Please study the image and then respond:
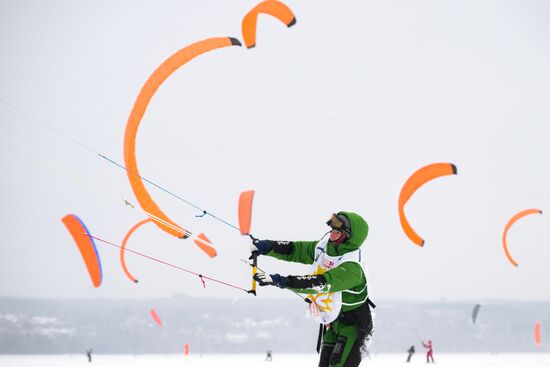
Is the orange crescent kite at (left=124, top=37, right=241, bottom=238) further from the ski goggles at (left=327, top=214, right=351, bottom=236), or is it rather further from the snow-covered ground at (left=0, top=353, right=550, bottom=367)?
the snow-covered ground at (left=0, top=353, right=550, bottom=367)

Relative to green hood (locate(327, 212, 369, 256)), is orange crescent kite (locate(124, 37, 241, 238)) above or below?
above

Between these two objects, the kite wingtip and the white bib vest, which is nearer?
the white bib vest

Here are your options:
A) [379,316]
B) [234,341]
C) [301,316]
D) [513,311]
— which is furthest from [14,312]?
[513,311]

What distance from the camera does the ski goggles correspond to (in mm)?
6758

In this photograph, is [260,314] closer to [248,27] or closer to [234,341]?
[234,341]

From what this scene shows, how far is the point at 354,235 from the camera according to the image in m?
6.80

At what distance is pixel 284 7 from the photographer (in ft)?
59.4

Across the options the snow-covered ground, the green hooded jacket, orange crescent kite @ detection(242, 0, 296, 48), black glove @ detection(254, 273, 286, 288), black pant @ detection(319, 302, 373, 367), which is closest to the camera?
black glove @ detection(254, 273, 286, 288)

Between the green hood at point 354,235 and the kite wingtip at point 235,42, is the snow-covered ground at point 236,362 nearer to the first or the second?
the kite wingtip at point 235,42

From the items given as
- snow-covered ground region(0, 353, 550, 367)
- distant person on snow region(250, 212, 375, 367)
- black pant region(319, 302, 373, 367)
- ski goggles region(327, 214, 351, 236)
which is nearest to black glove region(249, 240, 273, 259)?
distant person on snow region(250, 212, 375, 367)

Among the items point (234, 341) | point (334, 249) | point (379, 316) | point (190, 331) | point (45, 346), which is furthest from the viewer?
point (379, 316)

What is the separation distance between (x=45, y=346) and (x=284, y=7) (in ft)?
226

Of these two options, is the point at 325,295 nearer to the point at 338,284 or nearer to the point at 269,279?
the point at 338,284

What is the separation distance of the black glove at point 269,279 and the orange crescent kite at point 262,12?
11118mm
